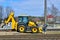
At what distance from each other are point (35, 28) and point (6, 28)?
23.5 ft

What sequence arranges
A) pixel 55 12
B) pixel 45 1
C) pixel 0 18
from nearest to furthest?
pixel 45 1
pixel 0 18
pixel 55 12

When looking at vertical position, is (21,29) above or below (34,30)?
above

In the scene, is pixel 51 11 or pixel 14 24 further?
pixel 51 11

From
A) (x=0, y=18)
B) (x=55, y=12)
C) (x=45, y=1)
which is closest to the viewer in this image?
(x=45, y=1)

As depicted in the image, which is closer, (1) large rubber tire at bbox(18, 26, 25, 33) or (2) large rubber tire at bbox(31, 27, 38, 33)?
(2) large rubber tire at bbox(31, 27, 38, 33)

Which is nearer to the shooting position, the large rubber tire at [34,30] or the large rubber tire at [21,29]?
the large rubber tire at [34,30]

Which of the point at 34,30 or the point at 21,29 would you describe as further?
the point at 21,29

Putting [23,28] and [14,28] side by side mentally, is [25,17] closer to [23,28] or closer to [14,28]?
[23,28]

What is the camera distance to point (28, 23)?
31.4m

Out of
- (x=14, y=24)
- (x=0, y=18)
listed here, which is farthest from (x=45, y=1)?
(x=0, y=18)

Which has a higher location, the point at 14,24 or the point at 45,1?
the point at 45,1

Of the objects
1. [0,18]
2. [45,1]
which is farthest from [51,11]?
[45,1]

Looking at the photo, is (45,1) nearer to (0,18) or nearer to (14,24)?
(14,24)

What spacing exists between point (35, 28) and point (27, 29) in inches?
Result: 55.2
